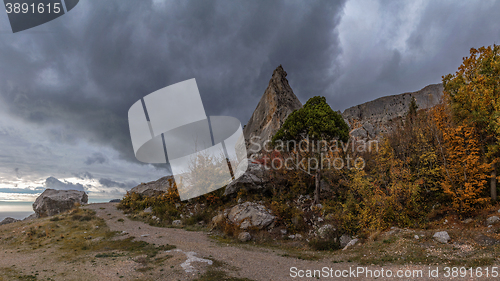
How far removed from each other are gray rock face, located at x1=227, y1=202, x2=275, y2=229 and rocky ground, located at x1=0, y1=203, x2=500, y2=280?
1781 millimetres

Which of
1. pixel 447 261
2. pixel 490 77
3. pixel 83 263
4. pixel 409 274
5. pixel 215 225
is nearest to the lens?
pixel 409 274

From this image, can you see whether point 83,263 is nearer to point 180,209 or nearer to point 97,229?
→ point 97,229

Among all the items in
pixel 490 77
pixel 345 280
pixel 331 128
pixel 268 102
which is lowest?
pixel 345 280

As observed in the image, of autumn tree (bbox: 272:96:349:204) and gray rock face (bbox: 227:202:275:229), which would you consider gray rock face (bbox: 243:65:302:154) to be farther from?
gray rock face (bbox: 227:202:275:229)

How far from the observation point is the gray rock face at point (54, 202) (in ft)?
97.1

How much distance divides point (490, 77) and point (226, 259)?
64.4ft

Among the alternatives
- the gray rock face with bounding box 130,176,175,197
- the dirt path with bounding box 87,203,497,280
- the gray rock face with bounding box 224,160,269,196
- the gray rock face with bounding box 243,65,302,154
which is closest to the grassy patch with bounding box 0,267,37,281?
the dirt path with bounding box 87,203,497,280

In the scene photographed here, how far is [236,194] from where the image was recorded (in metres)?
22.2

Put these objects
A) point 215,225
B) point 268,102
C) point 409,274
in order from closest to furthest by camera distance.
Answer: point 409,274 < point 215,225 < point 268,102

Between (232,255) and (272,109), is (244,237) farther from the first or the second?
(272,109)

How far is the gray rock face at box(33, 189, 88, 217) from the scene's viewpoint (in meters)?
29.6

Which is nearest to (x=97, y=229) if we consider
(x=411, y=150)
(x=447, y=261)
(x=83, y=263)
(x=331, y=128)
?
(x=83, y=263)

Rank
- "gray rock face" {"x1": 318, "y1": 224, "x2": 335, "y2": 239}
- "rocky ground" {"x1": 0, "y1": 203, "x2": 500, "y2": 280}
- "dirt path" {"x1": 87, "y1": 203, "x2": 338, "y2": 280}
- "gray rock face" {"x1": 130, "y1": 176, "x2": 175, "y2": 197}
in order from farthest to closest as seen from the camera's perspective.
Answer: "gray rock face" {"x1": 130, "y1": 176, "x2": 175, "y2": 197}
"gray rock face" {"x1": 318, "y1": 224, "x2": 335, "y2": 239}
"dirt path" {"x1": 87, "y1": 203, "x2": 338, "y2": 280}
"rocky ground" {"x1": 0, "y1": 203, "x2": 500, "y2": 280}

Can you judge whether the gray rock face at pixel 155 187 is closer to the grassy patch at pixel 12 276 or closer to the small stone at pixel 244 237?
the small stone at pixel 244 237
